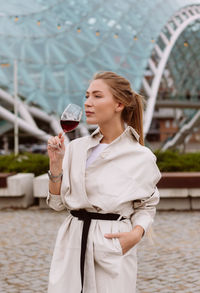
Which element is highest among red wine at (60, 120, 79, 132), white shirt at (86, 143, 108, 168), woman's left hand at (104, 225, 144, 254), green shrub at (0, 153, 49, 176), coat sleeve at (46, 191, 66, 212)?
red wine at (60, 120, 79, 132)

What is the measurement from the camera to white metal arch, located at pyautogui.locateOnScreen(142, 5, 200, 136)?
138ft

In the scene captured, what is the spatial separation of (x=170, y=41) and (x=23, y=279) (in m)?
43.5

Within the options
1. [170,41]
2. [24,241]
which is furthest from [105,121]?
[170,41]

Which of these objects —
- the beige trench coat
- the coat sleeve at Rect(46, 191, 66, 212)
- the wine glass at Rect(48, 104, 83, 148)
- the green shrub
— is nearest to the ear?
the beige trench coat

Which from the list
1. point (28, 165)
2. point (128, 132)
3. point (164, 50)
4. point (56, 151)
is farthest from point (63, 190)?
point (164, 50)

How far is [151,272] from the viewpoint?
5375mm

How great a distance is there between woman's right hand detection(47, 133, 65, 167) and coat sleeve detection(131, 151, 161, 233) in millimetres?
408

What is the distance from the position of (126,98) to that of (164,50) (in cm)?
4448

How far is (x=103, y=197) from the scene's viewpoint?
8.27 feet

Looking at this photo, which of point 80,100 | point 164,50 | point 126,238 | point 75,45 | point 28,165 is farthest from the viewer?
point 164,50

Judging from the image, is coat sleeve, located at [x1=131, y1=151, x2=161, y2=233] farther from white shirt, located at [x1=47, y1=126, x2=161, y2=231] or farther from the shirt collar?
the shirt collar

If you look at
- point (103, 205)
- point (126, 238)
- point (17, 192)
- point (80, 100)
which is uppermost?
point (80, 100)

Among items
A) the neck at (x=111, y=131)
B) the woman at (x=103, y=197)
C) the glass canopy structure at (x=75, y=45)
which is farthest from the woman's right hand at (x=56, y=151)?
the glass canopy structure at (x=75, y=45)

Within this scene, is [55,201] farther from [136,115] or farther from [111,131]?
[136,115]
